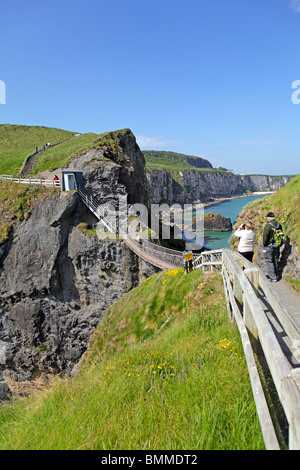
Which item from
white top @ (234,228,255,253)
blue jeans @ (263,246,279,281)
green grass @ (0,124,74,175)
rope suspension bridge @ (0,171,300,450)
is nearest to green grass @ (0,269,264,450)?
rope suspension bridge @ (0,171,300,450)

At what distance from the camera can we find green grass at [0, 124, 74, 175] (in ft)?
153

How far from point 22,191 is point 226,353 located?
31.6 m

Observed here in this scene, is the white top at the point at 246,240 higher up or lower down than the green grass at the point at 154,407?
higher up

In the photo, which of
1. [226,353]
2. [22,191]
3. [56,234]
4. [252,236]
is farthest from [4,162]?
[226,353]

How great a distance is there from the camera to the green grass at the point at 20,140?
46.5 m

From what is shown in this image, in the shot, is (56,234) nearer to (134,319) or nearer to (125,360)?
(134,319)

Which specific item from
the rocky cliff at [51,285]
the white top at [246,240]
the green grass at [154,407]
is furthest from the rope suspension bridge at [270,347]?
the rocky cliff at [51,285]

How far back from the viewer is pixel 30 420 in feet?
12.6

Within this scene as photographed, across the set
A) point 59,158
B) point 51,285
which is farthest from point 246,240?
point 59,158

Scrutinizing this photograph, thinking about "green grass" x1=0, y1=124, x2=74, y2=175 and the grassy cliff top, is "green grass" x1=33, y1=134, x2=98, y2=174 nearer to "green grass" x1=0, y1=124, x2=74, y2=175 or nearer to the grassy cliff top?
the grassy cliff top

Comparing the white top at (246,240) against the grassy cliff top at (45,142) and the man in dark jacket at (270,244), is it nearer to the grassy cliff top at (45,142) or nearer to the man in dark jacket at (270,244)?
the man in dark jacket at (270,244)
